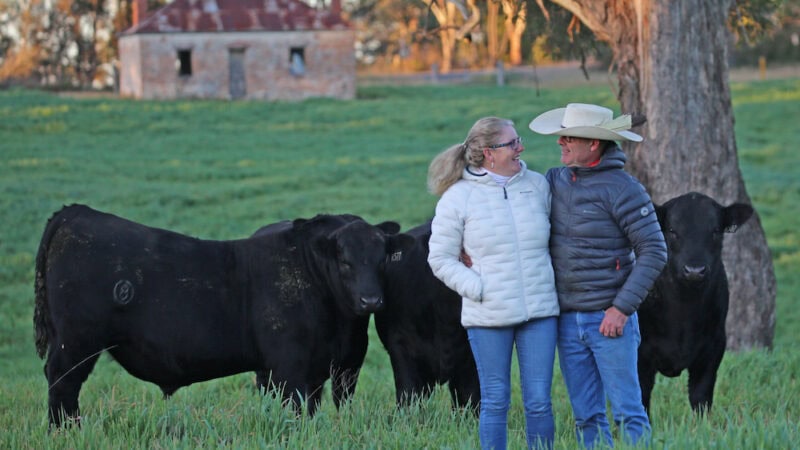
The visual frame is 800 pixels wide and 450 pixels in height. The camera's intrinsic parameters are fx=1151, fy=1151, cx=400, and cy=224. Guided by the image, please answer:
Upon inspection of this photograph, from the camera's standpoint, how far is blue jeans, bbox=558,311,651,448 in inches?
256

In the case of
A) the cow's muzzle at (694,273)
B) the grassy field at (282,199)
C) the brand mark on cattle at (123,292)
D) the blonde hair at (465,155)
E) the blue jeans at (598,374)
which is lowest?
the grassy field at (282,199)

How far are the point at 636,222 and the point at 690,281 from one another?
1.59 m

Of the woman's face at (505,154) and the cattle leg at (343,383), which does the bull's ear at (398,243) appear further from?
the woman's face at (505,154)

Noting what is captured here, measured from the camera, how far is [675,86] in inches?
470

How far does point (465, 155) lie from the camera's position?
21.8 ft

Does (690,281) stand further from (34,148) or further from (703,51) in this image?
(34,148)

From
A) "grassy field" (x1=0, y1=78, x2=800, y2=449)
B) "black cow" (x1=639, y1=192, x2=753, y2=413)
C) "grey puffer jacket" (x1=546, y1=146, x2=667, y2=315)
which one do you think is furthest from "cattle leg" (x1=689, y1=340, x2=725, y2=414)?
"grey puffer jacket" (x1=546, y1=146, x2=667, y2=315)

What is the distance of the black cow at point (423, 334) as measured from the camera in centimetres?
833

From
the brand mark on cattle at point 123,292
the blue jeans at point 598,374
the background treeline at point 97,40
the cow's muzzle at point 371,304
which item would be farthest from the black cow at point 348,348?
the background treeline at point 97,40

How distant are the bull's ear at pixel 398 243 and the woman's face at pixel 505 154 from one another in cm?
156

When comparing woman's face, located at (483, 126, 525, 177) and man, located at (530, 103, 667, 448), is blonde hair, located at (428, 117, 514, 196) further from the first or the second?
man, located at (530, 103, 667, 448)

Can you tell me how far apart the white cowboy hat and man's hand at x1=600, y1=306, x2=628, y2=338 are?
99cm

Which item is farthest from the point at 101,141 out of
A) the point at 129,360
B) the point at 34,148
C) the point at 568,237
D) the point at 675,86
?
the point at 568,237

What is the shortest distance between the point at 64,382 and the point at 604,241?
3.67 meters
